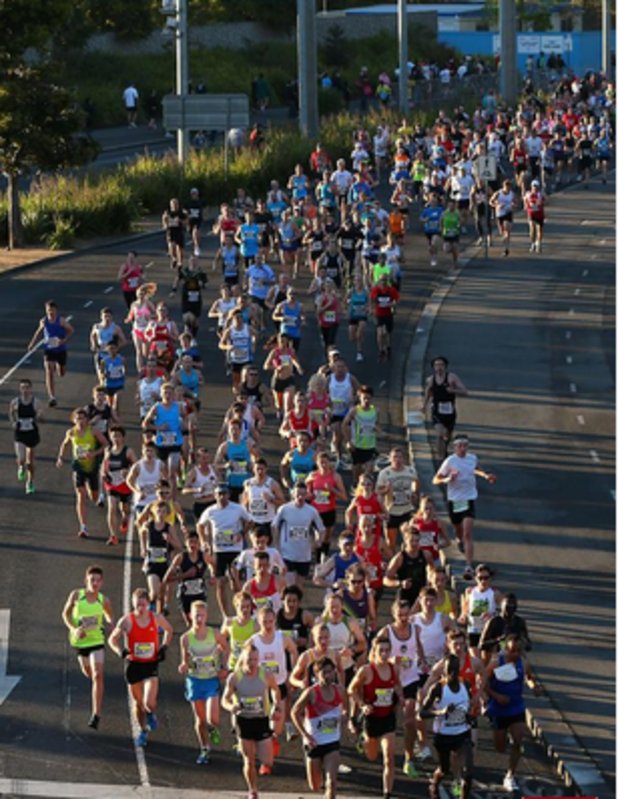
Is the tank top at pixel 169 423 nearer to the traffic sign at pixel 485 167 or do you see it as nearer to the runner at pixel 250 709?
the runner at pixel 250 709

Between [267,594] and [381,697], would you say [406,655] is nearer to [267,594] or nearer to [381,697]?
[381,697]

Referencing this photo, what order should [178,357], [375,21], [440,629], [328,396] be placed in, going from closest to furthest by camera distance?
[440,629] → [328,396] → [178,357] → [375,21]

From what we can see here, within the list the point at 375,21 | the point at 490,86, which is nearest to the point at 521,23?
the point at 375,21

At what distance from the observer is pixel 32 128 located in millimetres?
43219

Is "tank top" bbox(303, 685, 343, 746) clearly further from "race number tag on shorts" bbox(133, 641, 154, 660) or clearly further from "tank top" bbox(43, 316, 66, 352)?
"tank top" bbox(43, 316, 66, 352)

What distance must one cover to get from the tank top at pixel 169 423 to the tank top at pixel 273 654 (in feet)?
24.6

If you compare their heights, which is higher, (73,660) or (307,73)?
(307,73)

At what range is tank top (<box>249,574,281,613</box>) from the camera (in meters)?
18.3

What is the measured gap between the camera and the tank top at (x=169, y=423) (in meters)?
24.1

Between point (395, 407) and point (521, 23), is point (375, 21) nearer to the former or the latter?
point (521, 23)

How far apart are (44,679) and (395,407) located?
11.3 metres

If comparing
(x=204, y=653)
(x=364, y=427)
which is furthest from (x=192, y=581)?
(x=364, y=427)

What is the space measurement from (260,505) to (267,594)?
2663mm

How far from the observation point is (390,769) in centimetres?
1625
